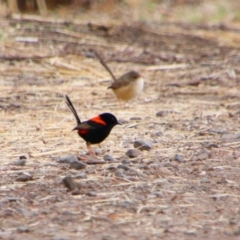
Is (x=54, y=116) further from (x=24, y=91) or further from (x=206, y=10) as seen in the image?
(x=206, y=10)

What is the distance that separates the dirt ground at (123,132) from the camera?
5254 mm

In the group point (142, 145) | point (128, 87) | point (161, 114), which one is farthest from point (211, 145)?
point (128, 87)

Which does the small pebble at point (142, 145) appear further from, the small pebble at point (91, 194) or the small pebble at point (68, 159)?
the small pebble at point (91, 194)

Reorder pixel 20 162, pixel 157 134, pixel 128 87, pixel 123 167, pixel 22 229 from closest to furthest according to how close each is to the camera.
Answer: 1. pixel 22 229
2. pixel 123 167
3. pixel 20 162
4. pixel 157 134
5. pixel 128 87

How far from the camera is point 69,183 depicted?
584 centimetres

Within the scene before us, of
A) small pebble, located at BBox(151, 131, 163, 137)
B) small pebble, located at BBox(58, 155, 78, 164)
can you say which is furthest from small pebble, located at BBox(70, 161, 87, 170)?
small pebble, located at BBox(151, 131, 163, 137)

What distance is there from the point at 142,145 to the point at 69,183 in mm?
1730

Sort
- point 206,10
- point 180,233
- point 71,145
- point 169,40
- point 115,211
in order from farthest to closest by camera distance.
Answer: point 206,10
point 169,40
point 71,145
point 115,211
point 180,233

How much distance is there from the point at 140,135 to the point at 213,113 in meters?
1.67

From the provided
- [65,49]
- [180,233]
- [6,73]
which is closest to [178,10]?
[65,49]

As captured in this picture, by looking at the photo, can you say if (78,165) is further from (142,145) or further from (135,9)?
(135,9)

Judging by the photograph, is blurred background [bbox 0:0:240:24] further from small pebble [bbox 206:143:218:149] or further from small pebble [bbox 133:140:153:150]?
small pebble [bbox 206:143:218:149]

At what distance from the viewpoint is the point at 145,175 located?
248 inches

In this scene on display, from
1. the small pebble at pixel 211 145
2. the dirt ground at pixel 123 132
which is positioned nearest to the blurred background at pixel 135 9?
the dirt ground at pixel 123 132
